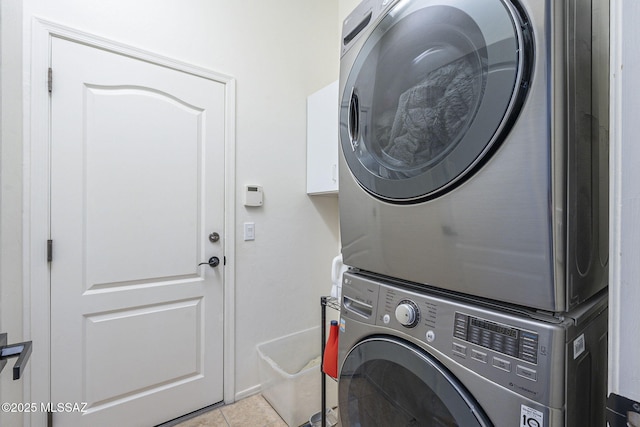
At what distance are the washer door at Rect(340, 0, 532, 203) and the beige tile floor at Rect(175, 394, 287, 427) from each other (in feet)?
5.00

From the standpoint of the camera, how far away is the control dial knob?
27.5 inches

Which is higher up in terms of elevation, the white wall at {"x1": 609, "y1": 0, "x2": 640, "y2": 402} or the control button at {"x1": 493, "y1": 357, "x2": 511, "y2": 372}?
the white wall at {"x1": 609, "y1": 0, "x2": 640, "y2": 402}

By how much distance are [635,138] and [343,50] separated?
34.5 inches

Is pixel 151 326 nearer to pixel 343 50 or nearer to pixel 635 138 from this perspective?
pixel 343 50

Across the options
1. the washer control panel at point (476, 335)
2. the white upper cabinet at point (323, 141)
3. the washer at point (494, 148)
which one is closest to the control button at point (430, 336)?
the washer control panel at point (476, 335)

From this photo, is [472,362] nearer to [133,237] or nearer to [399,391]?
[399,391]

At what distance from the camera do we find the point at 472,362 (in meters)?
0.59

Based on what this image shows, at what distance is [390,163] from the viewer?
79cm

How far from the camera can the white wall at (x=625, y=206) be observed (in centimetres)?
37

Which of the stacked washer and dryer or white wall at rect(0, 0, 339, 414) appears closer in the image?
the stacked washer and dryer

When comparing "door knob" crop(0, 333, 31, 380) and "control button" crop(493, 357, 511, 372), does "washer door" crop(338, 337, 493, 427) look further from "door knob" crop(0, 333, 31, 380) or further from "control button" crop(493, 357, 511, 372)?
"door knob" crop(0, 333, 31, 380)

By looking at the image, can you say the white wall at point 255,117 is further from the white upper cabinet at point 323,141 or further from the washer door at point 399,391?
the washer door at point 399,391

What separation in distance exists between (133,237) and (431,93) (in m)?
1.51

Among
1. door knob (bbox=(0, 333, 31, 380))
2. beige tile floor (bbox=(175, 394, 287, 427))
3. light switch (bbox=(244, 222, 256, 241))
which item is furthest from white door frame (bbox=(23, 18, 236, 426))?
light switch (bbox=(244, 222, 256, 241))
